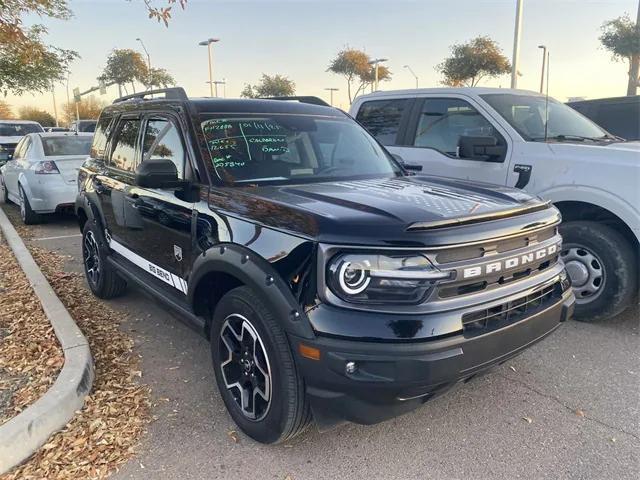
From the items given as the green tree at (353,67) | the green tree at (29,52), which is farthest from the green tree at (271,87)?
the green tree at (29,52)

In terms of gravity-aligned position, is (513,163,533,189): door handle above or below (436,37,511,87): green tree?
below

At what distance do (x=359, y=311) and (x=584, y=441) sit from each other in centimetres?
161

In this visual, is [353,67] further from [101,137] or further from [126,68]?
[101,137]

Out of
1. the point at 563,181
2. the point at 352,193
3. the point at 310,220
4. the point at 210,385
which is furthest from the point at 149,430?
the point at 563,181

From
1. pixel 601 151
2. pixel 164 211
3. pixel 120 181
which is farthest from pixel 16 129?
pixel 601 151

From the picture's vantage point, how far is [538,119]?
5.05m

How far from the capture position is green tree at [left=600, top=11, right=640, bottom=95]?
19.3 m

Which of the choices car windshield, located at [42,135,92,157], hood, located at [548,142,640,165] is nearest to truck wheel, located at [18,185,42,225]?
car windshield, located at [42,135,92,157]

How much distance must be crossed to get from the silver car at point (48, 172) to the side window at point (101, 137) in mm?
3667

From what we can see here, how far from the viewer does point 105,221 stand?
4.55 meters

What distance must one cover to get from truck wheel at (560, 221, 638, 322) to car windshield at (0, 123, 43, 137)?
18.4 metres

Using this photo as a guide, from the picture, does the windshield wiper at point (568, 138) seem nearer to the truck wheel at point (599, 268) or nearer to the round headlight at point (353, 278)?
the truck wheel at point (599, 268)

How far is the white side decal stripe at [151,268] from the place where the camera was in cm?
333

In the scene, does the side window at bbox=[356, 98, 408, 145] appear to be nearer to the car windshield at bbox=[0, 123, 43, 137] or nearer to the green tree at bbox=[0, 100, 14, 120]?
the car windshield at bbox=[0, 123, 43, 137]
